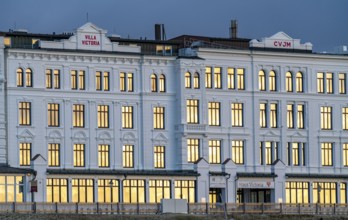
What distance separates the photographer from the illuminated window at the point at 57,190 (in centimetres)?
13375

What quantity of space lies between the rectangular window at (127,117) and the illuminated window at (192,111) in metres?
5.24

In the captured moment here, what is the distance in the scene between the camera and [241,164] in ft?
475

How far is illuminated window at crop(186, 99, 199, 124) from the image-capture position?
142m

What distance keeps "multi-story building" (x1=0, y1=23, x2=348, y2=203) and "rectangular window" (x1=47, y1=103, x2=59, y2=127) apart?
9 centimetres

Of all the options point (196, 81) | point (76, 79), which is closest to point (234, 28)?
point (196, 81)

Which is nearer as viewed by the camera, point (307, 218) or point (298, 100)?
point (307, 218)

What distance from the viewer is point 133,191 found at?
138m

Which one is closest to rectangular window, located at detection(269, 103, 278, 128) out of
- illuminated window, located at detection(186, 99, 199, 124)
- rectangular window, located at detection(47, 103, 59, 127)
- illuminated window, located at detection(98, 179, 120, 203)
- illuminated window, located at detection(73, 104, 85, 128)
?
illuminated window, located at detection(186, 99, 199, 124)

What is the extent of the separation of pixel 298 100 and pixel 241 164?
29.1ft

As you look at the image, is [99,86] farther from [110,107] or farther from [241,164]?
[241,164]

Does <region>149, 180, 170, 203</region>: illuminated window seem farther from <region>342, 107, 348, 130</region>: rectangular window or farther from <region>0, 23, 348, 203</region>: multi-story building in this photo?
<region>342, 107, 348, 130</region>: rectangular window

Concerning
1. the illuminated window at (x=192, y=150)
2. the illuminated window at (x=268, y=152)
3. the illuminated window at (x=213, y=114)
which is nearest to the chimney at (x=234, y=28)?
the illuminated window at (x=213, y=114)

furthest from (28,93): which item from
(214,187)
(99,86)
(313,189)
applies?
(313,189)

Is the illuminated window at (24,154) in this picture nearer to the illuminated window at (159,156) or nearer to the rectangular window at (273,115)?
the illuminated window at (159,156)
